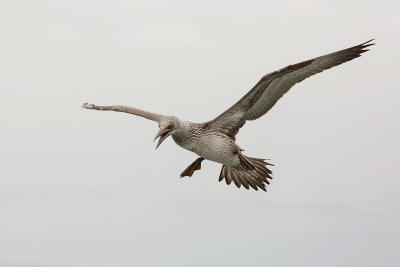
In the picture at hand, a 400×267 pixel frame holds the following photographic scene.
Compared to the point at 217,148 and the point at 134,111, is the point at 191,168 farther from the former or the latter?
the point at 134,111

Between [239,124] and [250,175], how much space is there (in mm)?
1284

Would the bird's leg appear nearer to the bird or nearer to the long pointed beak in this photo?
the bird

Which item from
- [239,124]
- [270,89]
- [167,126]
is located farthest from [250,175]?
[167,126]

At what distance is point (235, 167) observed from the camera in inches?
434

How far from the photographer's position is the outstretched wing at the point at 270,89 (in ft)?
29.3

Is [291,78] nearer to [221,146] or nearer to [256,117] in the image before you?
[256,117]

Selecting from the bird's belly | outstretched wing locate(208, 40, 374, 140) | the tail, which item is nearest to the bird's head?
the bird's belly

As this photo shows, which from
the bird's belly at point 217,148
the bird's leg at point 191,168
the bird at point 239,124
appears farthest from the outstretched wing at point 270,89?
the bird's leg at point 191,168

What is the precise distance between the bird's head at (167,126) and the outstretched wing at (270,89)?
85 cm

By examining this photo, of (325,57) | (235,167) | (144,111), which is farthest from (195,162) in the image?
(325,57)

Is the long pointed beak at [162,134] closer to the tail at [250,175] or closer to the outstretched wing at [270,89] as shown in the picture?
the outstretched wing at [270,89]

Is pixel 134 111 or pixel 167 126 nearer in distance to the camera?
pixel 167 126

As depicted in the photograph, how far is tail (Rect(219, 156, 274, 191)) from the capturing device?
36.1 ft

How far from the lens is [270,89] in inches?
384
